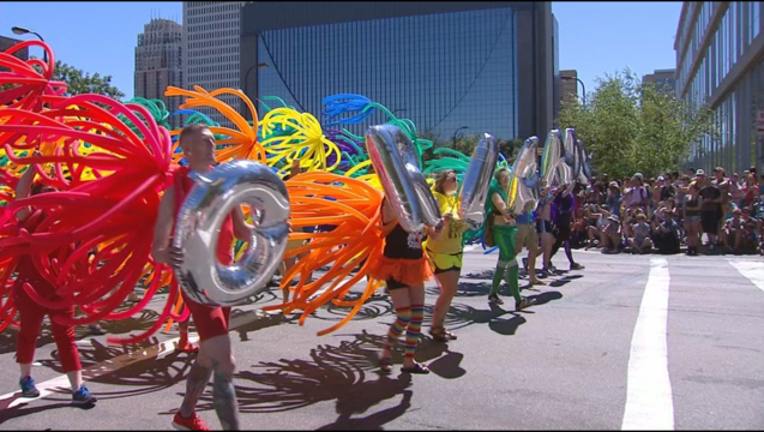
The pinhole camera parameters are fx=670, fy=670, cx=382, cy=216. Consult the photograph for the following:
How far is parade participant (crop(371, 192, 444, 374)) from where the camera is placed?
5.07 meters

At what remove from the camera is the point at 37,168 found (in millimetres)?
4664

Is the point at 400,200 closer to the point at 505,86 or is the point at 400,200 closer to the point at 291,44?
the point at 291,44

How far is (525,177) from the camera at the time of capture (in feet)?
23.0

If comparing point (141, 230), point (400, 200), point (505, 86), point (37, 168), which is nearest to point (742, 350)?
point (400, 200)

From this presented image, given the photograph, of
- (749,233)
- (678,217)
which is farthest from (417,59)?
(749,233)

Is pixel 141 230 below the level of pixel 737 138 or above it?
below

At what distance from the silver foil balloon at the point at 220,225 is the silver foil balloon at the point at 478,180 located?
7.07 ft

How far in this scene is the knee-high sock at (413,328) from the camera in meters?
5.12

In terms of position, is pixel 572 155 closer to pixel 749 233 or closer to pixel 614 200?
pixel 749 233

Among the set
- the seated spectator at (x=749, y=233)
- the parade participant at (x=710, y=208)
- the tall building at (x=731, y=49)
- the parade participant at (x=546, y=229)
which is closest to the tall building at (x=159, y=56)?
the parade participant at (x=546, y=229)

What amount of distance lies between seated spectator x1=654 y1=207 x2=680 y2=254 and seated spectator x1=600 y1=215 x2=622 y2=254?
833 millimetres

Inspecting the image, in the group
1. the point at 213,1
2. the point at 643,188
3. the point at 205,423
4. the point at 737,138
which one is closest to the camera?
the point at 205,423

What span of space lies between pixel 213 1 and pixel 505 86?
5667 cm

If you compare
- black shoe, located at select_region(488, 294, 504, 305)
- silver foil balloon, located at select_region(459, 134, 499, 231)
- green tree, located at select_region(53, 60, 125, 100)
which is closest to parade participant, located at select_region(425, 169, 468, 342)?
silver foil balloon, located at select_region(459, 134, 499, 231)
